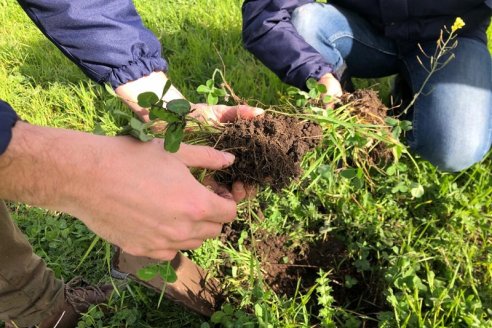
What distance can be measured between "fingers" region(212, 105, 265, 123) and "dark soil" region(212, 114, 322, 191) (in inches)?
1.9

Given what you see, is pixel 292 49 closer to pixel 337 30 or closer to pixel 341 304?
pixel 337 30

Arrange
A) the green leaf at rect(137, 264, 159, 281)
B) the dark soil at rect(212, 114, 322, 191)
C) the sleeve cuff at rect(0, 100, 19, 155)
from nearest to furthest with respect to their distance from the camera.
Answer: the sleeve cuff at rect(0, 100, 19, 155) < the green leaf at rect(137, 264, 159, 281) < the dark soil at rect(212, 114, 322, 191)

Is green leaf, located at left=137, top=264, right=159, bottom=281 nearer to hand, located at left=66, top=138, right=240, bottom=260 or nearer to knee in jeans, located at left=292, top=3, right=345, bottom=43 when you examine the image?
hand, located at left=66, top=138, right=240, bottom=260

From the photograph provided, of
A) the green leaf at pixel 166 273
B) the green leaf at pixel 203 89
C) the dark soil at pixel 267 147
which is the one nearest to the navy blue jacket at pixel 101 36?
the green leaf at pixel 203 89

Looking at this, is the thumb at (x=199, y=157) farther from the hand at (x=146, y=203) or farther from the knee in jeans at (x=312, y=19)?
the knee in jeans at (x=312, y=19)

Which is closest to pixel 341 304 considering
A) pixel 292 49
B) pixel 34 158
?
pixel 292 49

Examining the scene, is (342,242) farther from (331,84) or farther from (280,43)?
(280,43)

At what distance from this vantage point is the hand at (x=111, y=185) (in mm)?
989

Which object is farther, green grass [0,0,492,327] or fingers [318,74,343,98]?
fingers [318,74,343,98]

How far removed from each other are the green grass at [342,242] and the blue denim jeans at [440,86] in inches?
4.5

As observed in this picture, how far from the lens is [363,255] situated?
69.6 inches

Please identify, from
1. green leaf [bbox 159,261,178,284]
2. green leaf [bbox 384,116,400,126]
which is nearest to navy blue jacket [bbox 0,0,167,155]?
green leaf [bbox 159,261,178,284]

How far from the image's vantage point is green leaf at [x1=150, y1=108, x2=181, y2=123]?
1196 millimetres

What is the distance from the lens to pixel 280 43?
219cm
